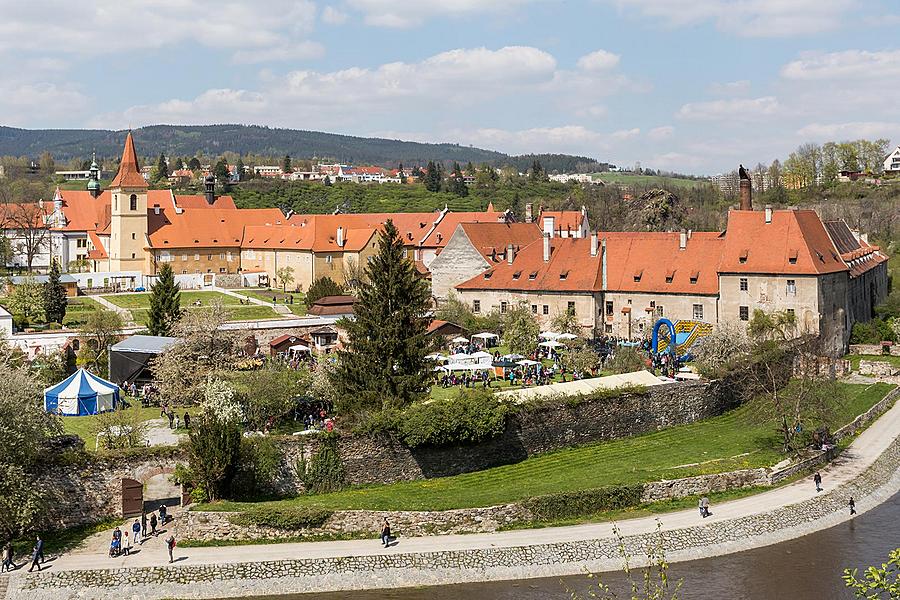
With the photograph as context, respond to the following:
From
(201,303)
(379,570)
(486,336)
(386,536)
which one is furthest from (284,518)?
(201,303)

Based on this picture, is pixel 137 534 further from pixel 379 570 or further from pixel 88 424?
pixel 88 424

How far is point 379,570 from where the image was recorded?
2903 cm

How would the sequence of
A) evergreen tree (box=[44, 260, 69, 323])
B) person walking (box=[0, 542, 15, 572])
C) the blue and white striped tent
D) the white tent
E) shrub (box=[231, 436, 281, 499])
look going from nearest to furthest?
person walking (box=[0, 542, 15, 572]) → shrub (box=[231, 436, 281, 499]) → the blue and white striped tent → the white tent → evergreen tree (box=[44, 260, 69, 323])

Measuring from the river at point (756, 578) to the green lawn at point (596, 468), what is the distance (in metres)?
4.48

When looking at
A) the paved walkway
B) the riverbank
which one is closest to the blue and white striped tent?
the paved walkway

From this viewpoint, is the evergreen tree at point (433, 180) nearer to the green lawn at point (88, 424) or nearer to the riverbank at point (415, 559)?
the green lawn at point (88, 424)

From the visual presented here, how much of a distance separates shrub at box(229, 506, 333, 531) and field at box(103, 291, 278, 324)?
3466 cm

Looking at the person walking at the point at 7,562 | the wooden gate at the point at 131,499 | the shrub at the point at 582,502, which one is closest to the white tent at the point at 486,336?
the shrub at the point at 582,502

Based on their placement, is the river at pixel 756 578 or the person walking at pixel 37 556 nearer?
the river at pixel 756 578

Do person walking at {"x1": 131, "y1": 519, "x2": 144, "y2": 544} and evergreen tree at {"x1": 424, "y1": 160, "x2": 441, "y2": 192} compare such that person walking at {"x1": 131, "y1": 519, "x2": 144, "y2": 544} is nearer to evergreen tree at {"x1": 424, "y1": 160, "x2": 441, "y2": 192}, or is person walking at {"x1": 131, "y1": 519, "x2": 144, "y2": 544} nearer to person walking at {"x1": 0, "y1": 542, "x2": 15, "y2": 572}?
person walking at {"x1": 0, "y1": 542, "x2": 15, "y2": 572}

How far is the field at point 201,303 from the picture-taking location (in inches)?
2630

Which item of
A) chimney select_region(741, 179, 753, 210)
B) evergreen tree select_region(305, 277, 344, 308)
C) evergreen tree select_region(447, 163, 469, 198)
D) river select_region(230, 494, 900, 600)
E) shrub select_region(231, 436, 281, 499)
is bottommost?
river select_region(230, 494, 900, 600)

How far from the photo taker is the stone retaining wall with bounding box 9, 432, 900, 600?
1098 inches

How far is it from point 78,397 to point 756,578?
28.4 metres
